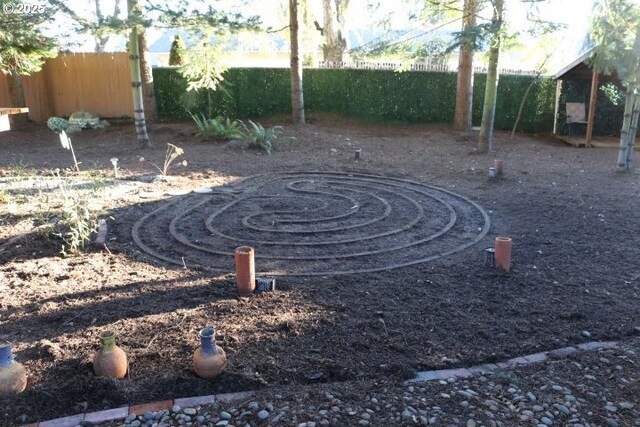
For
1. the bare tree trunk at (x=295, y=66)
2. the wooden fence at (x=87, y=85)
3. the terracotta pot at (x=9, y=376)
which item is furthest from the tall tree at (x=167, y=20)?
the terracotta pot at (x=9, y=376)

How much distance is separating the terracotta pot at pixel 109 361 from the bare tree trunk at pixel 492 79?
25.7 ft

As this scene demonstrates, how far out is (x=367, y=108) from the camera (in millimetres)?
14727

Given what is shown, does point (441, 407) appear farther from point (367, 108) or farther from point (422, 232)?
point (367, 108)

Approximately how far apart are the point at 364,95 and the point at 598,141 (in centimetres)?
596

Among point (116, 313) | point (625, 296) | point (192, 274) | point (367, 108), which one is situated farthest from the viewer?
point (367, 108)

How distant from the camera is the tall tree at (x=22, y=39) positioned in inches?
322

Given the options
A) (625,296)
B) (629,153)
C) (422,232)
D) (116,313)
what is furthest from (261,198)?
(629,153)

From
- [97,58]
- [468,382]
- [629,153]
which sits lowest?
[468,382]

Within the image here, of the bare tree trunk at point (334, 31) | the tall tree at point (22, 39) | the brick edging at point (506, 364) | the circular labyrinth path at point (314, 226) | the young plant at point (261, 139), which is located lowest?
the brick edging at point (506, 364)

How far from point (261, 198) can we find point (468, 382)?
4460mm

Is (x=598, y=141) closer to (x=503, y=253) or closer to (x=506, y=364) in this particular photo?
(x=503, y=253)

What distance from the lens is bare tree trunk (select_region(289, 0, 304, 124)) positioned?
12509mm

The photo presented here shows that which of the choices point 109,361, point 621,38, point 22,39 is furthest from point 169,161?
point 621,38

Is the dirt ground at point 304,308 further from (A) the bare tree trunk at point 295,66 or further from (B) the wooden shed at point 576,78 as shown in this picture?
(B) the wooden shed at point 576,78
